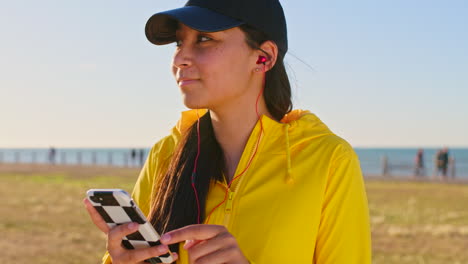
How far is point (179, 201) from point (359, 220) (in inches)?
29.6

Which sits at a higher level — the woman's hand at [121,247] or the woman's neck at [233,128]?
the woman's neck at [233,128]

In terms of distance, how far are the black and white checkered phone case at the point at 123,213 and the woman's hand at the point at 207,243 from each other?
0.10m

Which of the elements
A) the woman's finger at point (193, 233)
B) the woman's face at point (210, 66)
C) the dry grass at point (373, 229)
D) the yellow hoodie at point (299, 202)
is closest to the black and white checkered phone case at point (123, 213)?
the woman's finger at point (193, 233)

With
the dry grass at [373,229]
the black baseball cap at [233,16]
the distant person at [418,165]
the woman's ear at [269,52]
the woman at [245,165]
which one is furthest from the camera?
the distant person at [418,165]

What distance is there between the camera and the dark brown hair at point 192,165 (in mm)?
2611

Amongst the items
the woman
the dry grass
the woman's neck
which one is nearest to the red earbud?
the woman

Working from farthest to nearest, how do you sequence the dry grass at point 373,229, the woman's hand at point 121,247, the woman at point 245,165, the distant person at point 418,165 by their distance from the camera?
the distant person at point 418,165, the dry grass at point 373,229, the woman at point 245,165, the woman's hand at point 121,247

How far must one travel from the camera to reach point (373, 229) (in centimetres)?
1441

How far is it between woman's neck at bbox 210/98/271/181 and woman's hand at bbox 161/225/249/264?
621 millimetres

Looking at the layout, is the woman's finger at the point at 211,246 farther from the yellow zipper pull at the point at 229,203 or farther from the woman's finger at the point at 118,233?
the yellow zipper pull at the point at 229,203

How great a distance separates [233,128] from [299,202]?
1.59 feet

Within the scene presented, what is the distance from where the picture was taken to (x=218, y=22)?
2.44 metres

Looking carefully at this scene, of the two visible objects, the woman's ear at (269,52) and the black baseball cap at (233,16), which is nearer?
the black baseball cap at (233,16)

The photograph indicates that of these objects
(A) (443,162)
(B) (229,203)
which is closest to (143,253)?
(B) (229,203)
